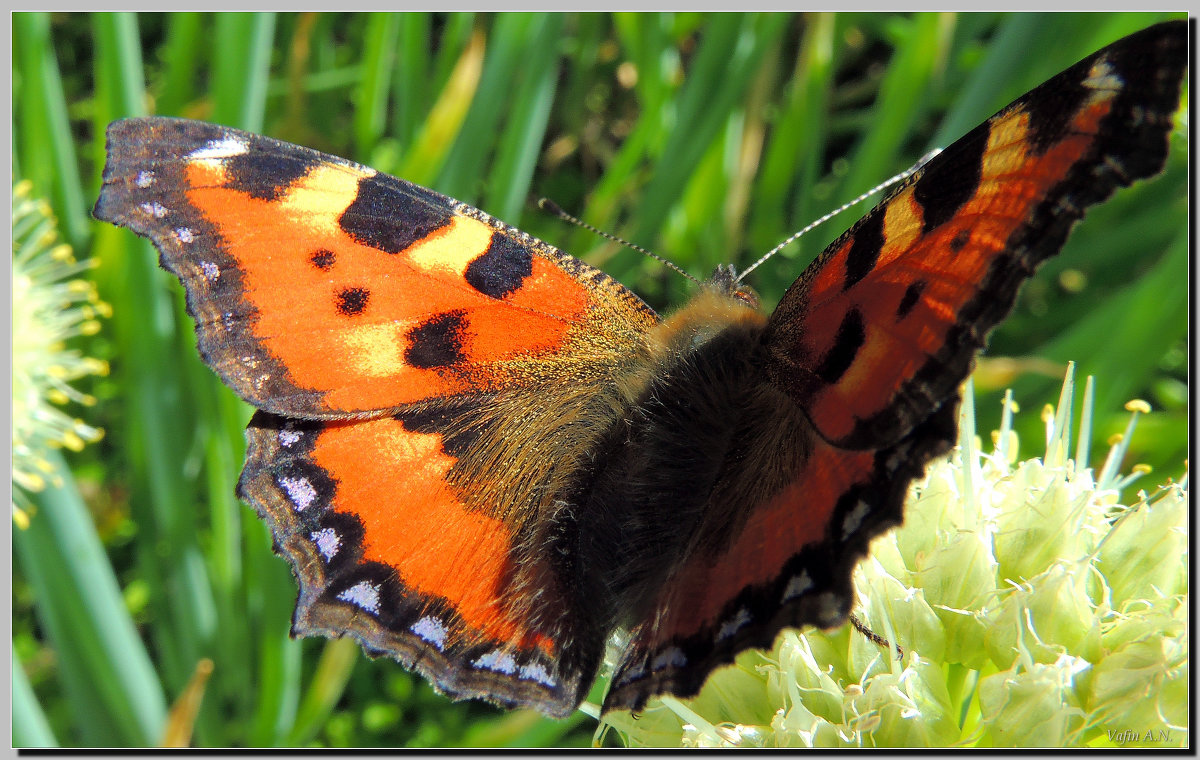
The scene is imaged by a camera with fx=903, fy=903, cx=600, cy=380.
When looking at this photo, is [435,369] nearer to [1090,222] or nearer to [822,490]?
[822,490]

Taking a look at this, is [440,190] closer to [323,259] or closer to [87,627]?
[323,259]

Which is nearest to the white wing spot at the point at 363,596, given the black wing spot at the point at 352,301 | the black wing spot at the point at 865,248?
the black wing spot at the point at 352,301

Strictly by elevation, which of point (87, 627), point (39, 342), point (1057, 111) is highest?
point (1057, 111)

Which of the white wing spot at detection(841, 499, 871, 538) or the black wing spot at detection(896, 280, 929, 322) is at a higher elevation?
the black wing spot at detection(896, 280, 929, 322)

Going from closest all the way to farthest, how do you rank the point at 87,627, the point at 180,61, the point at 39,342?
the point at 87,627 < the point at 39,342 < the point at 180,61

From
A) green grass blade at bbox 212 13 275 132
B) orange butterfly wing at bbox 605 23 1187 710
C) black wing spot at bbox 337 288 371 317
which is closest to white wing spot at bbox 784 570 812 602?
orange butterfly wing at bbox 605 23 1187 710

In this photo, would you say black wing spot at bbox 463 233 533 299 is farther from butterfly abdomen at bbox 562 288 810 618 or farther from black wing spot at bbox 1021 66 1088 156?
black wing spot at bbox 1021 66 1088 156

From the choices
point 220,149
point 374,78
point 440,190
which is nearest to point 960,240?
point 220,149
